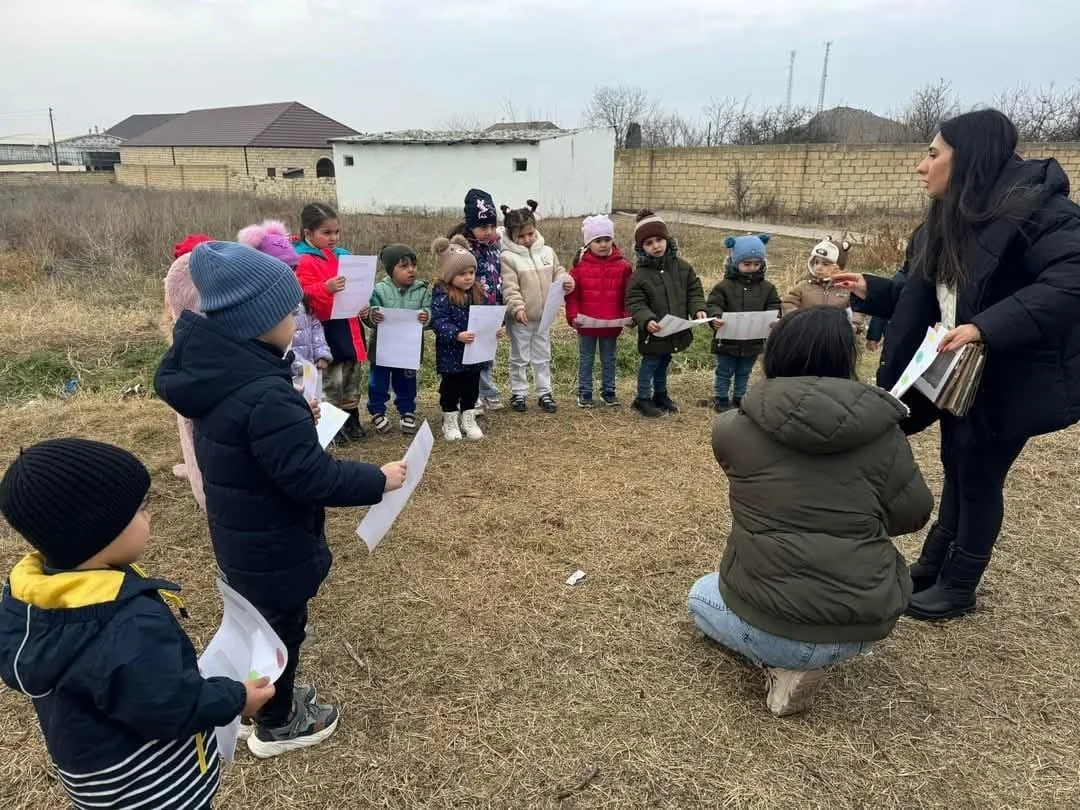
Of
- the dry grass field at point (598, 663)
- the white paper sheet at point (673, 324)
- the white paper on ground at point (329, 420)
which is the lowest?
the dry grass field at point (598, 663)

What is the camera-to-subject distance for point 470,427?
5047 mm

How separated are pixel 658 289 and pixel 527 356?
114 centimetres

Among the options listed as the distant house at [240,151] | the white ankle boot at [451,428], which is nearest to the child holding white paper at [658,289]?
the white ankle boot at [451,428]

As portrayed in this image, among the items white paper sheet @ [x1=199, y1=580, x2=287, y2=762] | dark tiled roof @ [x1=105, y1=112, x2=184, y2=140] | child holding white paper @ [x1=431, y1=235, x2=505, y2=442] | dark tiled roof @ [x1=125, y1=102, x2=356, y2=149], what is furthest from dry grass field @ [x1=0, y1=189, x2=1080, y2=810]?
dark tiled roof @ [x1=105, y1=112, x2=184, y2=140]

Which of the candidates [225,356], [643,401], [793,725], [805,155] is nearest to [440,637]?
[793,725]

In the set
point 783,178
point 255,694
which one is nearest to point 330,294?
point 255,694

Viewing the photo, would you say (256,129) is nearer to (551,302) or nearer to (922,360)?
(551,302)

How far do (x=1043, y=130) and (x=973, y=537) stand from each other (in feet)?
99.4

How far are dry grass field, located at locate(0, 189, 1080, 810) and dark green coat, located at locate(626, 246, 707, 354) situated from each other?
0.77 m

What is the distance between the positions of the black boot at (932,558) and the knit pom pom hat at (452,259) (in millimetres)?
3087

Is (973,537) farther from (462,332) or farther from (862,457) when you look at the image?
(462,332)

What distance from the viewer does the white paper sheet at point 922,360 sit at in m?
2.56

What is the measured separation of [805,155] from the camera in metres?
24.2

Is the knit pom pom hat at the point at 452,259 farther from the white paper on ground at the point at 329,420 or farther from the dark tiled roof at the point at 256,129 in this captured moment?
the dark tiled roof at the point at 256,129
